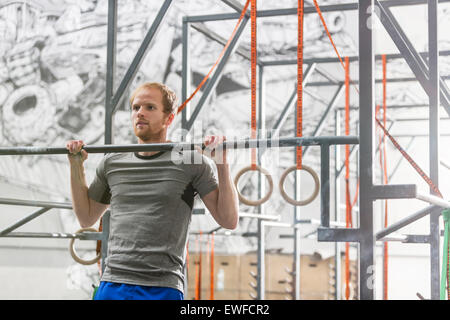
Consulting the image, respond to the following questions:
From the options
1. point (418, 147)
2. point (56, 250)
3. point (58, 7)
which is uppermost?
point (58, 7)

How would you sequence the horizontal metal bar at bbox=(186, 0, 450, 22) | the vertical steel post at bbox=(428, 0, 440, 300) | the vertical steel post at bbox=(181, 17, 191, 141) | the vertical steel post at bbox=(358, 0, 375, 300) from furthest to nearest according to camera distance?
the vertical steel post at bbox=(181, 17, 191, 141) < the horizontal metal bar at bbox=(186, 0, 450, 22) < the vertical steel post at bbox=(428, 0, 440, 300) < the vertical steel post at bbox=(358, 0, 375, 300)

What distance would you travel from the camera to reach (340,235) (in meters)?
1.96

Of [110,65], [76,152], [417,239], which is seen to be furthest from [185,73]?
[76,152]

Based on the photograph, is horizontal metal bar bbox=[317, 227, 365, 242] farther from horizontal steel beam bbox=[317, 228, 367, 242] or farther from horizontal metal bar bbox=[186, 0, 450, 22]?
horizontal metal bar bbox=[186, 0, 450, 22]

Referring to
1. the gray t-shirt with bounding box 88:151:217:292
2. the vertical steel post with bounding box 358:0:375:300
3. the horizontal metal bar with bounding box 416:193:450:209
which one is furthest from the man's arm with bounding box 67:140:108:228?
the horizontal metal bar with bounding box 416:193:450:209

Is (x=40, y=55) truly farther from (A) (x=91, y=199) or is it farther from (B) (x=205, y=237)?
(A) (x=91, y=199)

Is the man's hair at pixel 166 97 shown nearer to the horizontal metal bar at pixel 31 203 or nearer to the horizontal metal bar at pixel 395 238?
the horizontal metal bar at pixel 395 238

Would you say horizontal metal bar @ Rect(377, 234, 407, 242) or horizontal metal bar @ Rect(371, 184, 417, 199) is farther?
horizontal metal bar @ Rect(377, 234, 407, 242)

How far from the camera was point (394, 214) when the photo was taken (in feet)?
27.9

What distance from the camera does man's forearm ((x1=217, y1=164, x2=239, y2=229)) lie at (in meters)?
1.96

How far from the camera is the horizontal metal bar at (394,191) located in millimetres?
1840

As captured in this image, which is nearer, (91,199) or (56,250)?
(91,199)

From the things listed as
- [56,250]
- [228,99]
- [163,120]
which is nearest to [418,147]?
[228,99]

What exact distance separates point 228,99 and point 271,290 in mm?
2726
